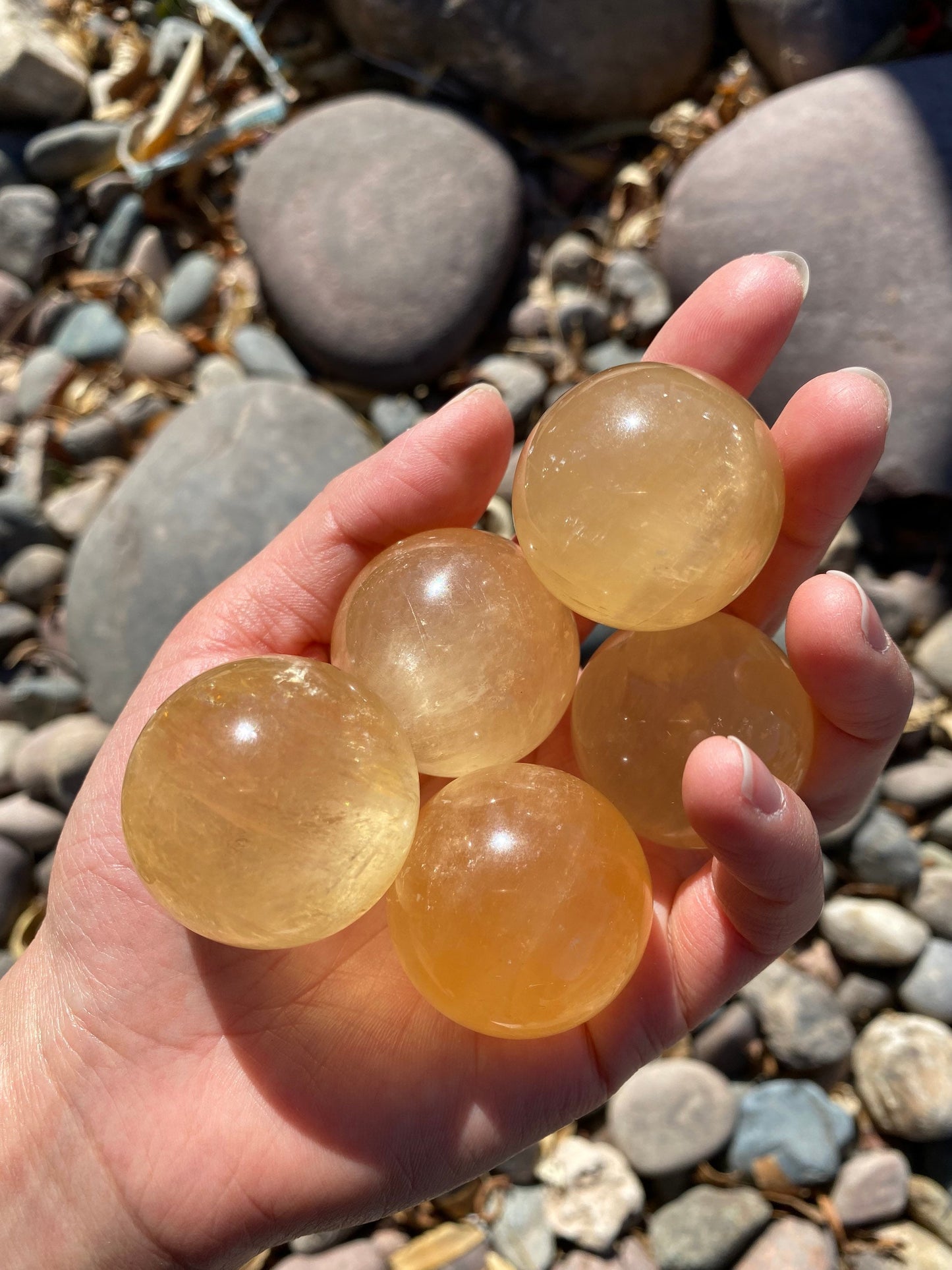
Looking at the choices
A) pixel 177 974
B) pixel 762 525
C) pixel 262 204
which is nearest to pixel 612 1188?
pixel 177 974

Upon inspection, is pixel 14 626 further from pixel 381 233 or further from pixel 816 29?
pixel 816 29

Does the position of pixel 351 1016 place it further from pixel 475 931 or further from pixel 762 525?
pixel 762 525

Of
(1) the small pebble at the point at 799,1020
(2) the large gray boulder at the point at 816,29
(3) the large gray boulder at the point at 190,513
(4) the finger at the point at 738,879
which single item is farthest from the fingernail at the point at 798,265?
(2) the large gray boulder at the point at 816,29

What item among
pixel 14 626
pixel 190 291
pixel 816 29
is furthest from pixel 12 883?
pixel 816 29

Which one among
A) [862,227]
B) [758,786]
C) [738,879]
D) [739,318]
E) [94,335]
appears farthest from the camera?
[94,335]

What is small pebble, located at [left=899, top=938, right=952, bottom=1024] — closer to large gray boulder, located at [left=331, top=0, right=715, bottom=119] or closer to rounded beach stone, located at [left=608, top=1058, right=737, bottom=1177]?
rounded beach stone, located at [left=608, top=1058, right=737, bottom=1177]

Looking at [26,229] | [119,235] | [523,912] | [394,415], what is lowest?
[394,415]

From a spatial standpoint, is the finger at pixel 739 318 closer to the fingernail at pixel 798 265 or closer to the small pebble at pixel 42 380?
the fingernail at pixel 798 265
